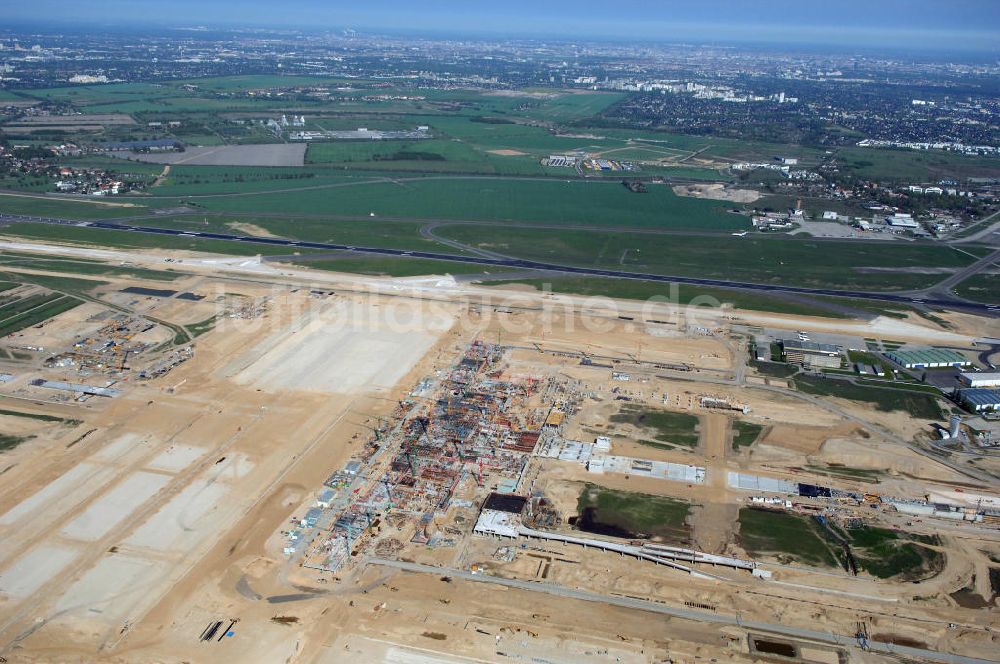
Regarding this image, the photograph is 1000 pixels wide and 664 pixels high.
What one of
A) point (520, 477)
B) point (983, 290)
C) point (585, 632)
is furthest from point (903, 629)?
point (983, 290)

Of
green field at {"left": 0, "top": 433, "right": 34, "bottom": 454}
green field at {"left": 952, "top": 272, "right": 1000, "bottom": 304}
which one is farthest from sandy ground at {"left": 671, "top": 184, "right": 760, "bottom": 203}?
green field at {"left": 0, "top": 433, "right": 34, "bottom": 454}

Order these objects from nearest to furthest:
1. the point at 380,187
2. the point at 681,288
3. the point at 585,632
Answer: the point at 585,632
the point at 681,288
the point at 380,187

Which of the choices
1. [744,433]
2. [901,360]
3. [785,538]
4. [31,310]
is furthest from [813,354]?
[31,310]

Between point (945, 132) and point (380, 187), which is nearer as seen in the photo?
point (380, 187)

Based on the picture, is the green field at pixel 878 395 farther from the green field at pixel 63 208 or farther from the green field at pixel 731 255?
the green field at pixel 63 208

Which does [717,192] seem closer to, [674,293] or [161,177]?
[674,293]

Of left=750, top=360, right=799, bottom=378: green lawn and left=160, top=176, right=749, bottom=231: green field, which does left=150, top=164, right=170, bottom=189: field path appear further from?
left=750, top=360, right=799, bottom=378: green lawn

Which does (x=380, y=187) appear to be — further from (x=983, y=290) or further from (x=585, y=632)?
(x=585, y=632)
